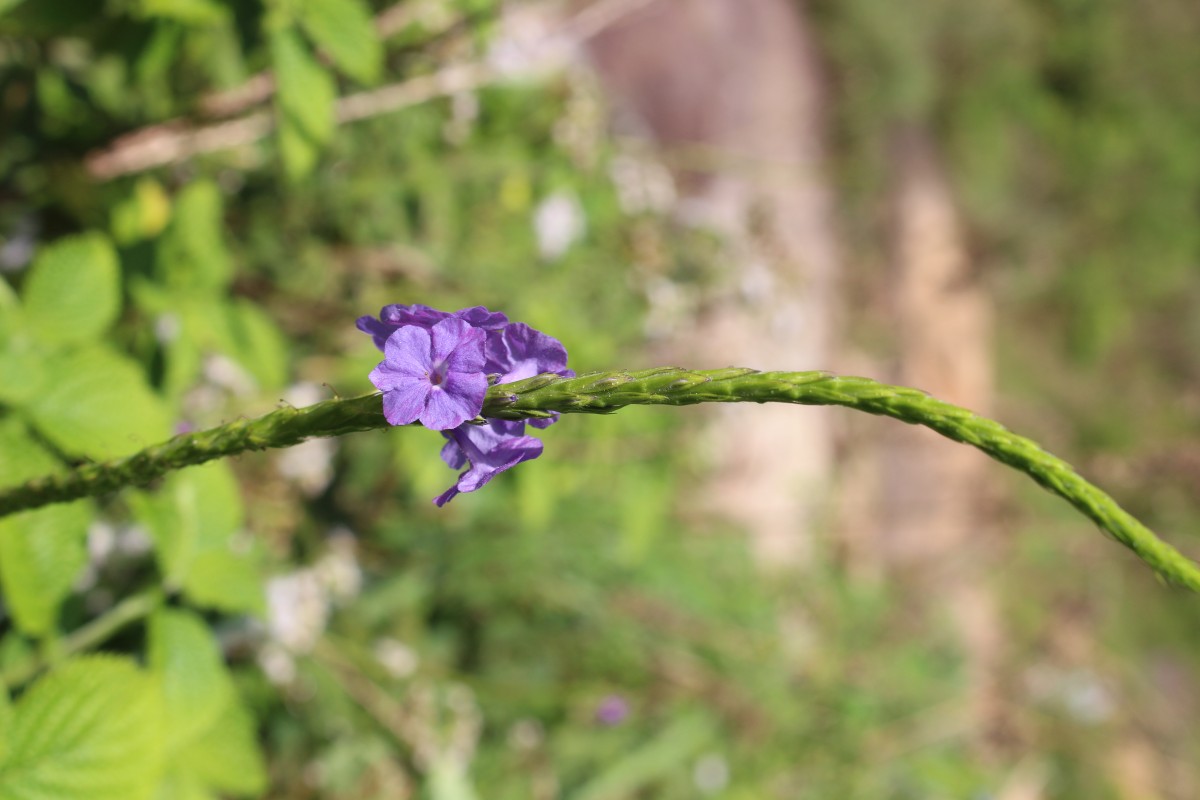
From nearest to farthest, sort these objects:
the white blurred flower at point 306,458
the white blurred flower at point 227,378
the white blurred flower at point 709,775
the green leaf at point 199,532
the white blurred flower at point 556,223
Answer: the green leaf at point 199,532 < the white blurred flower at point 227,378 < the white blurred flower at point 306,458 < the white blurred flower at point 556,223 < the white blurred flower at point 709,775

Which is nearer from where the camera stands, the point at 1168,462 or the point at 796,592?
the point at 1168,462

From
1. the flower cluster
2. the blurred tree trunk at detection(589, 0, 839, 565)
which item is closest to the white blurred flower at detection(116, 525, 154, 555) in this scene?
the flower cluster

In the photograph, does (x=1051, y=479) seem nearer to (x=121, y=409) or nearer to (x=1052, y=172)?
(x=121, y=409)

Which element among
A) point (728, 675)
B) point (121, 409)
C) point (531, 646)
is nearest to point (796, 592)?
point (728, 675)

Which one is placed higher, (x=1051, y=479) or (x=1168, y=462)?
(x=1168, y=462)

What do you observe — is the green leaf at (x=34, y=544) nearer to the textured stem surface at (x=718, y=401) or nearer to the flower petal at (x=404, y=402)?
the textured stem surface at (x=718, y=401)

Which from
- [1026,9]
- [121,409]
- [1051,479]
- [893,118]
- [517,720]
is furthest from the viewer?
[1026,9]

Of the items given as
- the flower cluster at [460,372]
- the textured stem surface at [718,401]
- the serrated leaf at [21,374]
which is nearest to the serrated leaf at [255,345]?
the serrated leaf at [21,374]
